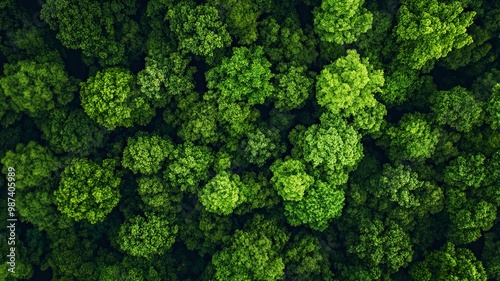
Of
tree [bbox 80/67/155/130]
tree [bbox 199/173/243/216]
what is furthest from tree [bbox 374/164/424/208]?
tree [bbox 80/67/155/130]

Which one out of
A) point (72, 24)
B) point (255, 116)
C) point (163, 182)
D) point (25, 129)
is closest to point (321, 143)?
point (255, 116)

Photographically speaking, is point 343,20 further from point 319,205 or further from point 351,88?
point 319,205

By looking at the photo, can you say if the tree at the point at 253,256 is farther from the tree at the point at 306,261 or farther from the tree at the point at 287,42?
the tree at the point at 287,42

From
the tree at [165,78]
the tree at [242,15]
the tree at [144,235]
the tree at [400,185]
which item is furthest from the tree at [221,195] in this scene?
the tree at [400,185]

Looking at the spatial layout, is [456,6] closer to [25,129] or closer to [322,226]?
[322,226]

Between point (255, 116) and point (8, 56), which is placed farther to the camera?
point (255, 116)

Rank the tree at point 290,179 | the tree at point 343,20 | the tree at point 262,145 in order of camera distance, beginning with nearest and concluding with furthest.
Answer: the tree at point 343,20 → the tree at point 290,179 → the tree at point 262,145

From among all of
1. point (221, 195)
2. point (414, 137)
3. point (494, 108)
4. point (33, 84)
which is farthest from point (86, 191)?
point (494, 108)
